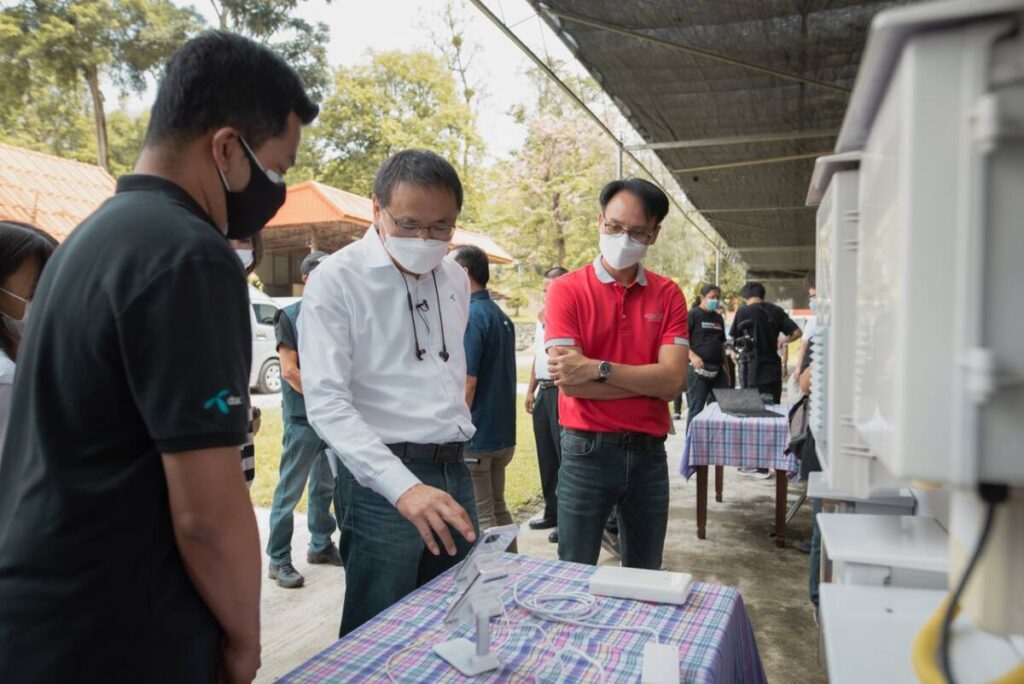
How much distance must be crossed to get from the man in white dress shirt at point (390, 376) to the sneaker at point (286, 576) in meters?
2.14

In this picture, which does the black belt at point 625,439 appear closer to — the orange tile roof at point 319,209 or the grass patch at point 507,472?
the grass patch at point 507,472

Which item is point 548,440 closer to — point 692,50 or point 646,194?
point 646,194

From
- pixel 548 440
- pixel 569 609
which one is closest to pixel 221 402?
pixel 569 609

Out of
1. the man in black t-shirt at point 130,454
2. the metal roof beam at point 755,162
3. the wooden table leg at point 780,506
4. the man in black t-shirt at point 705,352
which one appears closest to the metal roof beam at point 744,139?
the metal roof beam at point 755,162

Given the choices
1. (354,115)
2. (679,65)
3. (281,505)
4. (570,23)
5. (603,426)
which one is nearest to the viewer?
(603,426)

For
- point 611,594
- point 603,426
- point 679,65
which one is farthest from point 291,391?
point 679,65

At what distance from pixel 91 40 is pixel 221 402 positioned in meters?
17.2

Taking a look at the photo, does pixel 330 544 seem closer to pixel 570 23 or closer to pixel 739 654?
pixel 739 654

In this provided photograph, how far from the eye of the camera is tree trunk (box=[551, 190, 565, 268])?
2434 centimetres

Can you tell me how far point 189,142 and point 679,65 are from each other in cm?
462

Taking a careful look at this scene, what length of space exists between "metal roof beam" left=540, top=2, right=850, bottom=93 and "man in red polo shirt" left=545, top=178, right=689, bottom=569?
7.58ft

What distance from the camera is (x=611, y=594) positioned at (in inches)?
58.1

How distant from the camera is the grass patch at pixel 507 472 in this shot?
5365 millimetres

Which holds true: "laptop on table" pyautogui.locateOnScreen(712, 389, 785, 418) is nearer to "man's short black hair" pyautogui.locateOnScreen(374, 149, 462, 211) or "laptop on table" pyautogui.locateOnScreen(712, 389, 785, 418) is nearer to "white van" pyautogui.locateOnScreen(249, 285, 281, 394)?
"man's short black hair" pyautogui.locateOnScreen(374, 149, 462, 211)
